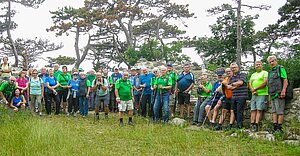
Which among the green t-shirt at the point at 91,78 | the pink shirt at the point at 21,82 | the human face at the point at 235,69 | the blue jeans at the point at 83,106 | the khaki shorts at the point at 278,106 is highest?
the human face at the point at 235,69

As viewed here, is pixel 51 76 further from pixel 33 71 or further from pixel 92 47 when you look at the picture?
pixel 92 47

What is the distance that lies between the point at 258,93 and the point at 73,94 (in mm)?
6179

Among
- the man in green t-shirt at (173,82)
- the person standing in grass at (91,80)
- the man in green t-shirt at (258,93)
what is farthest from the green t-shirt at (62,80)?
the man in green t-shirt at (258,93)

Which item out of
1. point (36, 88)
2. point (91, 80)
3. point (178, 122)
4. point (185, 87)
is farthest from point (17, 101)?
point (185, 87)

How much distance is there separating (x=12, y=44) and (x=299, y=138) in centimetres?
2320

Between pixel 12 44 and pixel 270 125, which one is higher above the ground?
pixel 12 44

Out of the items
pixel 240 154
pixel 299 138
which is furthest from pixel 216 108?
pixel 240 154

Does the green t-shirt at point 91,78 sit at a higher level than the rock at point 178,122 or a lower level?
higher

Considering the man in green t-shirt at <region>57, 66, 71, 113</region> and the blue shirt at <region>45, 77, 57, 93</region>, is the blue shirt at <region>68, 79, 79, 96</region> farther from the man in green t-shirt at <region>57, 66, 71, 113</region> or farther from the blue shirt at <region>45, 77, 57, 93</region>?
the blue shirt at <region>45, 77, 57, 93</region>

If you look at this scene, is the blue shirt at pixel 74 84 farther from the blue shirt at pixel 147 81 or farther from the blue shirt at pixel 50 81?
the blue shirt at pixel 147 81

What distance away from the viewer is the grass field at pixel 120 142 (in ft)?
19.5

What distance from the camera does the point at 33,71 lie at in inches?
428

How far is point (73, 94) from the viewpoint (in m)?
11.3

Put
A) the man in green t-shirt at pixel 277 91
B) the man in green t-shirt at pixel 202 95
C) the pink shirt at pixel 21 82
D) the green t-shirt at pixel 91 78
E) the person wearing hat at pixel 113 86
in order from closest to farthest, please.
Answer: the man in green t-shirt at pixel 277 91 < the man in green t-shirt at pixel 202 95 < the pink shirt at pixel 21 82 < the green t-shirt at pixel 91 78 < the person wearing hat at pixel 113 86
